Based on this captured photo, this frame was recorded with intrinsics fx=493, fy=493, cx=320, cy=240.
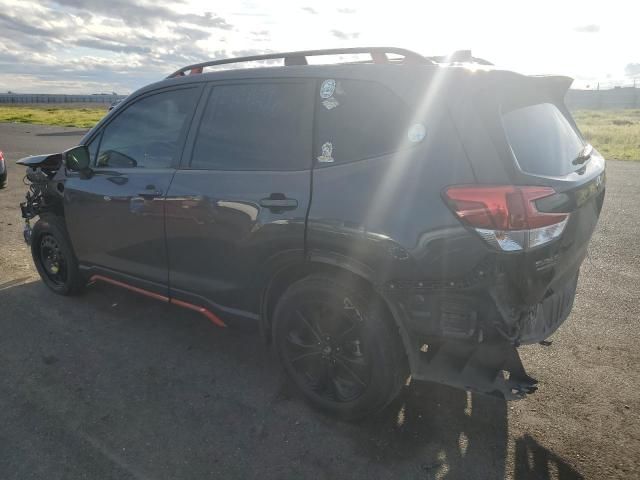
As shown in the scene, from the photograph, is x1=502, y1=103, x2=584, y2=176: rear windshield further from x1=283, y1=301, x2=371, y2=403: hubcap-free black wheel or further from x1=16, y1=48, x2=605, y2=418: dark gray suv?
x1=283, y1=301, x2=371, y2=403: hubcap-free black wheel

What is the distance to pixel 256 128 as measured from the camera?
2.93 meters

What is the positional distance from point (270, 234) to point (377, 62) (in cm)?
109

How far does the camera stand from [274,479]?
233cm

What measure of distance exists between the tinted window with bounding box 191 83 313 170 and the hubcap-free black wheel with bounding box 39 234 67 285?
2085mm

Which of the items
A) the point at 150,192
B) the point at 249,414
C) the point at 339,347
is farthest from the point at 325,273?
the point at 150,192

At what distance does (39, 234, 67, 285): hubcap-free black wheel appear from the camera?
4.45m

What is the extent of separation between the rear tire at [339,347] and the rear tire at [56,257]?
238 centimetres

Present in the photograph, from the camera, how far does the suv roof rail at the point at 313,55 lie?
101 inches

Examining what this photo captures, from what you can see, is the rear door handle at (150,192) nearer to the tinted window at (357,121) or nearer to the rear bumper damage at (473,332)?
the tinted window at (357,121)

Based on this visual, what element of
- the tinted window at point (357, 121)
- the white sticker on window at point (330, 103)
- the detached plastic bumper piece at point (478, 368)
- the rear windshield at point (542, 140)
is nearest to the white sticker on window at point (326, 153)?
the tinted window at point (357, 121)

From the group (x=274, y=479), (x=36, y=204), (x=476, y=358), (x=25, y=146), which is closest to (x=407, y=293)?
(x=476, y=358)

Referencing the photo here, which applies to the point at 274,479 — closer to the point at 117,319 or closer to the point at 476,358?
the point at 476,358

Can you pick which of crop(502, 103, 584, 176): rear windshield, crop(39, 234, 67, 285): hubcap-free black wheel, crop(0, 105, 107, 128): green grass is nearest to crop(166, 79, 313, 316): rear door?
crop(502, 103, 584, 176): rear windshield

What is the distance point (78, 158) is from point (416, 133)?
2.79 m
